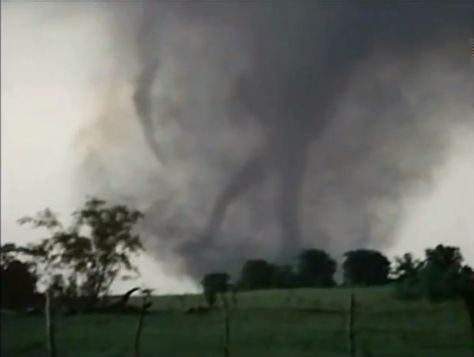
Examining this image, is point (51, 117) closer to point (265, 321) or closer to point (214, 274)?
point (214, 274)

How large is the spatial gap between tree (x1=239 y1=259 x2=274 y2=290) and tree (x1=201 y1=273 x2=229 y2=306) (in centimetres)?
3

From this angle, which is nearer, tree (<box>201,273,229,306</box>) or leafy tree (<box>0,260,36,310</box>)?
tree (<box>201,273,229,306</box>)

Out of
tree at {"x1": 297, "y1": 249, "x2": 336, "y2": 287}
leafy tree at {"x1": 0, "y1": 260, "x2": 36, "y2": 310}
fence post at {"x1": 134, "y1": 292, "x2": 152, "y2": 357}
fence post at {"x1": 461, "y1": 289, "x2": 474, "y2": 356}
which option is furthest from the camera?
leafy tree at {"x1": 0, "y1": 260, "x2": 36, "y2": 310}

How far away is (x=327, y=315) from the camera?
1.51m

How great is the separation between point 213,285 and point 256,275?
90 millimetres

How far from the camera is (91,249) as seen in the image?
1760 millimetres

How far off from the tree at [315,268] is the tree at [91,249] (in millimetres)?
344

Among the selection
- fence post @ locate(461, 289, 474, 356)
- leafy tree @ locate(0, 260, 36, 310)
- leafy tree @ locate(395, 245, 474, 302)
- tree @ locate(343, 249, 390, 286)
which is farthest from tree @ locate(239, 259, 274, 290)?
leafy tree @ locate(0, 260, 36, 310)

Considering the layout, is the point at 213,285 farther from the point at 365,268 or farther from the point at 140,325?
the point at 365,268

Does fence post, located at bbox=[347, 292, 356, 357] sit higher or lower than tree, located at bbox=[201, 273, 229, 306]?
lower

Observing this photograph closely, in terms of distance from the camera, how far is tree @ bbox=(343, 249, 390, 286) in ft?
4.90

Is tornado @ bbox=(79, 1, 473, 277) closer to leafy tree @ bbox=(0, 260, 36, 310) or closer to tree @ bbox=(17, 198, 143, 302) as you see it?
tree @ bbox=(17, 198, 143, 302)

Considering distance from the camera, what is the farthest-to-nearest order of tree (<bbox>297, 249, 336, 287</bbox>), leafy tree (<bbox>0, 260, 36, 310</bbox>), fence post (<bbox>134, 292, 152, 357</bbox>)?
1. leafy tree (<bbox>0, 260, 36, 310</bbox>)
2. fence post (<bbox>134, 292, 152, 357</bbox>)
3. tree (<bbox>297, 249, 336, 287</bbox>)

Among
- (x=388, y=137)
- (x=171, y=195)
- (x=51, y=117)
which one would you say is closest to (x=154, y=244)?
(x=171, y=195)
